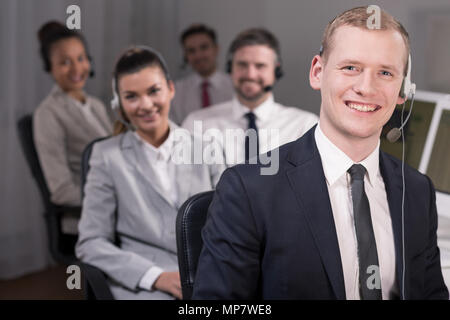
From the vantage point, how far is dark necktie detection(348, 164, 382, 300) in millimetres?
977

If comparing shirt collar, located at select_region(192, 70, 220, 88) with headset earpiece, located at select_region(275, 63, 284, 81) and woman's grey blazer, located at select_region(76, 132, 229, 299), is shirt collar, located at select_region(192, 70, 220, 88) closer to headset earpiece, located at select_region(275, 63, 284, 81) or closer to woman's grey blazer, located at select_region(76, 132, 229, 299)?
headset earpiece, located at select_region(275, 63, 284, 81)

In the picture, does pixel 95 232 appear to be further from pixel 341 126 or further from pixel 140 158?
pixel 341 126

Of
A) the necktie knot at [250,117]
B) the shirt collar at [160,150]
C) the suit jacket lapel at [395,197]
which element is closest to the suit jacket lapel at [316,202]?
the suit jacket lapel at [395,197]

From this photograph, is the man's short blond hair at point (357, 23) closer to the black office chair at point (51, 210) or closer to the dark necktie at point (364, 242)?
the dark necktie at point (364, 242)

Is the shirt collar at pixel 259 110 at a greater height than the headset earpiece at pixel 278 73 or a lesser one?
lesser

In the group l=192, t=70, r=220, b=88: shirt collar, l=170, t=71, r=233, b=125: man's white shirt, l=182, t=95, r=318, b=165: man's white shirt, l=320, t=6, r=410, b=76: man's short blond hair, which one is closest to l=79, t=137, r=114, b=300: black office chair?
l=182, t=95, r=318, b=165: man's white shirt

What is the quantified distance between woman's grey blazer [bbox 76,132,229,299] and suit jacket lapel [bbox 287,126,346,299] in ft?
1.78

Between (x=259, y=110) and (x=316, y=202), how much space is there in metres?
0.99

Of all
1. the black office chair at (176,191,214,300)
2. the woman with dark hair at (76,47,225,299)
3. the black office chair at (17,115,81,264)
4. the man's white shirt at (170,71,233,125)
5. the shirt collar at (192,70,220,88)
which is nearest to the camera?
the black office chair at (176,191,214,300)

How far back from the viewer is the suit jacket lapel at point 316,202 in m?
0.94

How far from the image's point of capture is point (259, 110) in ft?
6.33

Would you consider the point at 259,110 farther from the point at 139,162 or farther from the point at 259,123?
the point at 139,162

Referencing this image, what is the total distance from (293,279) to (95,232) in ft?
2.52

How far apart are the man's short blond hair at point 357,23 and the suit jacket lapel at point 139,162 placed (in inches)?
28.9
